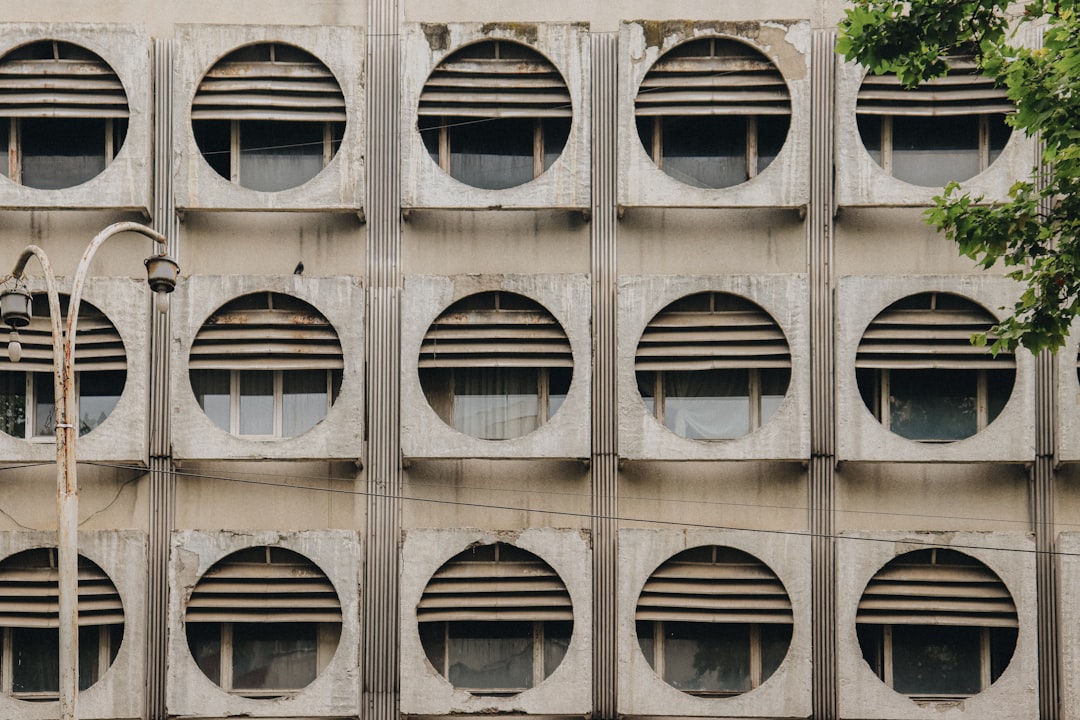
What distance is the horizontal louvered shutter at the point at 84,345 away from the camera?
51.3ft

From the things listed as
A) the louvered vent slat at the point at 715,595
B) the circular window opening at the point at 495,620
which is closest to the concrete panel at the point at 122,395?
the circular window opening at the point at 495,620

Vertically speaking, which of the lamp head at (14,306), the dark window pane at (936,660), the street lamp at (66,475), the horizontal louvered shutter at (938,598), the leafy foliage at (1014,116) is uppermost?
the leafy foliage at (1014,116)

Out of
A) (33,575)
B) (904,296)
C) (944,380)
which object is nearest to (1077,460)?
(944,380)

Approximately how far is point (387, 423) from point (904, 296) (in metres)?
6.95

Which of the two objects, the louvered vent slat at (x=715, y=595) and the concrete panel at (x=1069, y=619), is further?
the louvered vent slat at (x=715, y=595)

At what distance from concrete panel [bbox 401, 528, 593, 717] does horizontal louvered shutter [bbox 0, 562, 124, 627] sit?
148 inches

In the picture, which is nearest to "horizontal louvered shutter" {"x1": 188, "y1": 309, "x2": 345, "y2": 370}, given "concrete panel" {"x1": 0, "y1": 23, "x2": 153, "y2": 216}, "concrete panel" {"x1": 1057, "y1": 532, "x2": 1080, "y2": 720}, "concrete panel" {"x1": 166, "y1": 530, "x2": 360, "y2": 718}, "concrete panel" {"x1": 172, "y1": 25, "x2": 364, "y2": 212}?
"concrete panel" {"x1": 172, "y1": 25, "x2": 364, "y2": 212}

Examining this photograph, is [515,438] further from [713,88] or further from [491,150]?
[713,88]

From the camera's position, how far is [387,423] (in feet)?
52.1

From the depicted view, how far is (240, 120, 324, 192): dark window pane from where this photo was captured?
1633 cm

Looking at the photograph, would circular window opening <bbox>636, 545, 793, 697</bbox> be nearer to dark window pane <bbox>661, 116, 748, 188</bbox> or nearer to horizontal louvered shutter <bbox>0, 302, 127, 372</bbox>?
dark window pane <bbox>661, 116, 748, 188</bbox>

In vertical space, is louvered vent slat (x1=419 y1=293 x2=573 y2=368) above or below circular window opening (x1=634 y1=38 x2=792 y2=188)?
below

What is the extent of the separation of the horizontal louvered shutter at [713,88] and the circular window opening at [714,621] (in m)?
5.77

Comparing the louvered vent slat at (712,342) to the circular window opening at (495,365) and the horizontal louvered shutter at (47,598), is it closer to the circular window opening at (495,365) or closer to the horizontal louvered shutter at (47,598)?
the circular window opening at (495,365)
